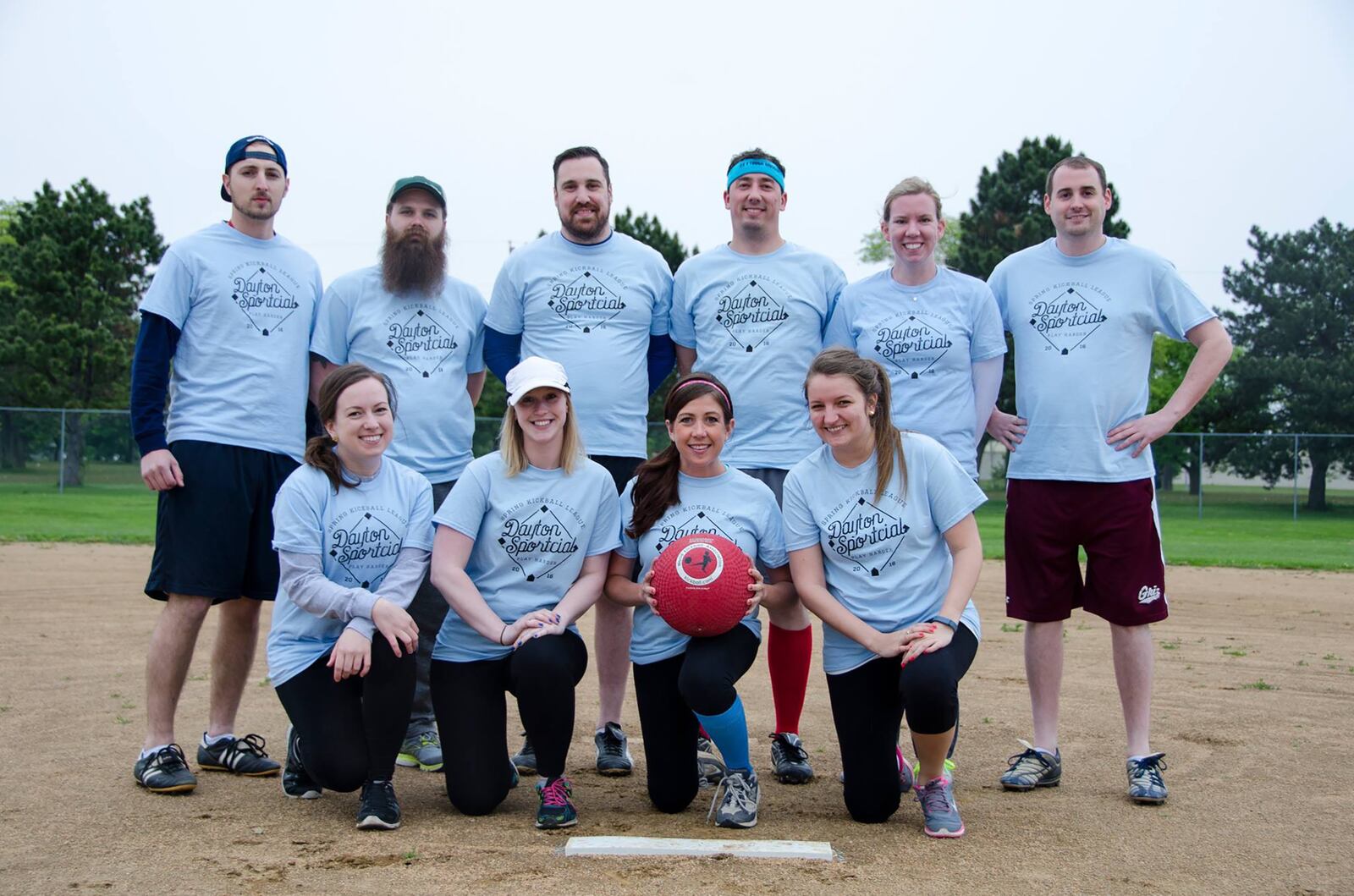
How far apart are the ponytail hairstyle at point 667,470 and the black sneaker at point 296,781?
1.65 meters

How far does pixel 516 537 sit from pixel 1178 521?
24171 mm

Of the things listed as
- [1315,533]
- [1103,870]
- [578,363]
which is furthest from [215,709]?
[1315,533]

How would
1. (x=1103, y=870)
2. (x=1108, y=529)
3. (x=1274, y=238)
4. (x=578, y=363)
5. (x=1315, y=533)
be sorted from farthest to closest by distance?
(x=1274, y=238) < (x=1315, y=533) < (x=578, y=363) < (x=1108, y=529) < (x=1103, y=870)

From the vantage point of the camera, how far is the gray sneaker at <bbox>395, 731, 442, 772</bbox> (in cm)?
532

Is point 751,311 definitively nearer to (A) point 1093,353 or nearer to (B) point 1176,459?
(A) point 1093,353

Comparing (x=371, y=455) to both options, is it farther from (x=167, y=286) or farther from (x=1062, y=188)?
(x=1062, y=188)

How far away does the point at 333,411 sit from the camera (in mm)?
4621

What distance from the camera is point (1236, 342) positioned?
1628 inches

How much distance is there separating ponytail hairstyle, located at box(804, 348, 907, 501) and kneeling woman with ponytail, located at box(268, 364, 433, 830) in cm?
174

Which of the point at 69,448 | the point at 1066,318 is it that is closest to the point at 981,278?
the point at 69,448

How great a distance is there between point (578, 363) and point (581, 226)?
68 centimetres

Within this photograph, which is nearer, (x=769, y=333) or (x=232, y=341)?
(x=232, y=341)

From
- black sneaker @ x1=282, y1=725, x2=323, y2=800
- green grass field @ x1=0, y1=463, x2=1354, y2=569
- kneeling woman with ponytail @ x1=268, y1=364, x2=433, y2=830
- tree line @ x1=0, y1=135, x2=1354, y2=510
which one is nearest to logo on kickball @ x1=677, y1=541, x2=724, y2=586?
kneeling woman with ponytail @ x1=268, y1=364, x2=433, y2=830

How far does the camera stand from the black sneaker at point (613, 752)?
16.9 feet
